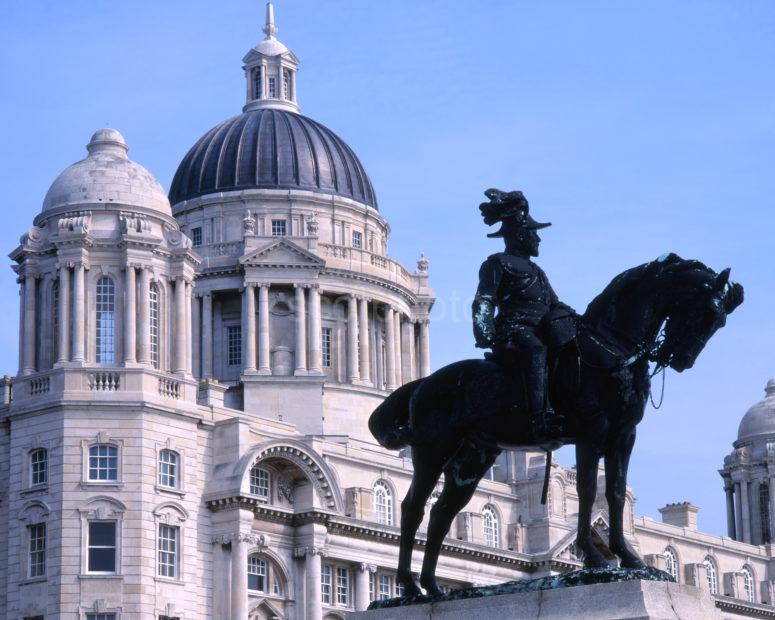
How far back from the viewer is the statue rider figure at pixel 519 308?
20.4 metres

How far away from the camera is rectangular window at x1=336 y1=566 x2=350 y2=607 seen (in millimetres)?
80938

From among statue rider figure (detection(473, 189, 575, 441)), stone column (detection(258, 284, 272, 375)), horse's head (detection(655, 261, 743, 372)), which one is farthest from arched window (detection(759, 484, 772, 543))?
horse's head (detection(655, 261, 743, 372))

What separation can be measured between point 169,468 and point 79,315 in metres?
7.03

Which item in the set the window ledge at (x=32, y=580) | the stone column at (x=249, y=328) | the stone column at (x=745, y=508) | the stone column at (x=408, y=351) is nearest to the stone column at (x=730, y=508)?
the stone column at (x=745, y=508)

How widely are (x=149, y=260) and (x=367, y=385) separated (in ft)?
88.8

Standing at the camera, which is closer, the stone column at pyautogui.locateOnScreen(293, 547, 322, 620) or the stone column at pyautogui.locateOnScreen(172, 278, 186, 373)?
the stone column at pyautogui.locateOnScreen(172, 278, 186, 373)

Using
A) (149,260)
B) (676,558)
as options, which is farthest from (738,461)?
(149,260)

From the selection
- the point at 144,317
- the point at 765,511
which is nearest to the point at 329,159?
the point at 144,317

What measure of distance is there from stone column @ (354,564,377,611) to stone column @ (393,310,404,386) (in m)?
22.0

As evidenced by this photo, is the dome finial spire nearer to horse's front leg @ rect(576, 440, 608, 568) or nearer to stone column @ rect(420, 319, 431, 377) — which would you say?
stone column @ rect(420, 319, 431, 377)

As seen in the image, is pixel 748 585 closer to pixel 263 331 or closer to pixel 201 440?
pixel 263 331

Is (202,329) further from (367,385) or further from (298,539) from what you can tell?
(298,539)

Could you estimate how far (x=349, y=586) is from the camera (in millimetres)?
81625

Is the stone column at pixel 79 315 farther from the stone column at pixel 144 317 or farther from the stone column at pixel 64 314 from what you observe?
the stone column at pixel 144 317
